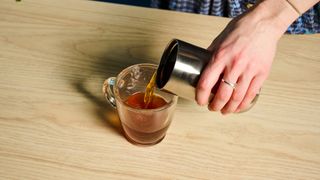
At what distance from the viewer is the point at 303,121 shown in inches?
25.6

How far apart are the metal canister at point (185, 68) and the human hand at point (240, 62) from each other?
1 cm

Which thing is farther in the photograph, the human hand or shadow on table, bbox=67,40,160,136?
shadow on table, bbox=67,40,160,136

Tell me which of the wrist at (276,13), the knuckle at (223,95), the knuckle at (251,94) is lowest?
the knuckle at (251,94)

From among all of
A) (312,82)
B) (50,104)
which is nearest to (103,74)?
(50,104)

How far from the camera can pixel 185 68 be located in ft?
1.78

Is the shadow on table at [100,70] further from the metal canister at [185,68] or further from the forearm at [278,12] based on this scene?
the forearm at [278,12]

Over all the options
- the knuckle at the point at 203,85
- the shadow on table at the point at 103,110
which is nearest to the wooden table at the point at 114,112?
the shadow on table at the point at 103,110

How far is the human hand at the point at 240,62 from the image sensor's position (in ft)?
1.82

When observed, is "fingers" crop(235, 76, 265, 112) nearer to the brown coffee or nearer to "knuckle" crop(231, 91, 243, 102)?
"knuckle" crop(231, 91, 243, 102)

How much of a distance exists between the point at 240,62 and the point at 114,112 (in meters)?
0.23

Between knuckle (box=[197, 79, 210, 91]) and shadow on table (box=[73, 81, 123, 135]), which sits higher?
knuckle (box=[197, 79, 210, 91])

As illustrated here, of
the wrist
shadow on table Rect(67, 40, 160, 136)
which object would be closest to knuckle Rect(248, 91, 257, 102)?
the wrist

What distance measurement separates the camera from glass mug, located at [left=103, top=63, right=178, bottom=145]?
585 mm

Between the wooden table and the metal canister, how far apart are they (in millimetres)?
99
